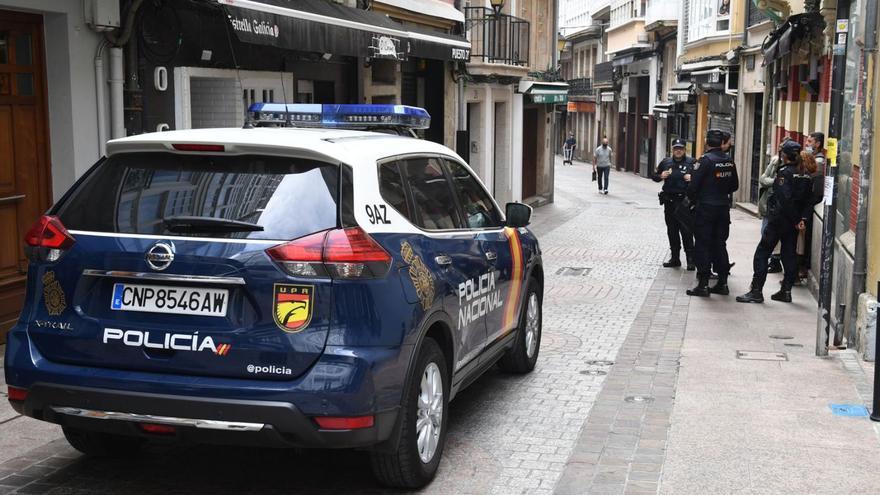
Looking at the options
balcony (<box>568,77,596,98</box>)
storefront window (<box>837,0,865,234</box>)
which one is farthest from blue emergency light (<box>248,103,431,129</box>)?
balcony (<box>568,77,596,98</box>)

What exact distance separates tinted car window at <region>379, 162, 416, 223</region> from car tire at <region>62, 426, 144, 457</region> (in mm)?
1965

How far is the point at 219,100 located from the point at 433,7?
795 centimetres

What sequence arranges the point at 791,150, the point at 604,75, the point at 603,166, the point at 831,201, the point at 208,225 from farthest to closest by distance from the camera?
the point at 604,75, the point at 603,166, the point at 791,150, the point at 831,201, the point at 208,225

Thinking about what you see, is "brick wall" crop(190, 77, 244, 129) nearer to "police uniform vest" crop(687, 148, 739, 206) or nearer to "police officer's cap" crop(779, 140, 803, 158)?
"police uniform vest" crop(687, 148, 739, 206)

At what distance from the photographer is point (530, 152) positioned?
2752 centimetres

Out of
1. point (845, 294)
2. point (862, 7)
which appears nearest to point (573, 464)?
point (845, 294)

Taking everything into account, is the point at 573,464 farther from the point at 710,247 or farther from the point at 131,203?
the point at 710,247

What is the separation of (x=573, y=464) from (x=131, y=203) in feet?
9.12

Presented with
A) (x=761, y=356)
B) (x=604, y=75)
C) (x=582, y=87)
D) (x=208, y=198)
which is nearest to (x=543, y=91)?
(x=761, y=356)

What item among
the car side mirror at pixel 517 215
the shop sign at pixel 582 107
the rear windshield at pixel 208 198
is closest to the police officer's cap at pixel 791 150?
the car side mirror at pixel 517 215

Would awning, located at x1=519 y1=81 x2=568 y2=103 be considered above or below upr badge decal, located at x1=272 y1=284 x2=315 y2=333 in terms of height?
above

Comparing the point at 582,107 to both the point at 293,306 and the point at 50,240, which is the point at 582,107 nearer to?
the point at 50,240

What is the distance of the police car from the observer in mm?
4680

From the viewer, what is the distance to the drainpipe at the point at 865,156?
861cm
